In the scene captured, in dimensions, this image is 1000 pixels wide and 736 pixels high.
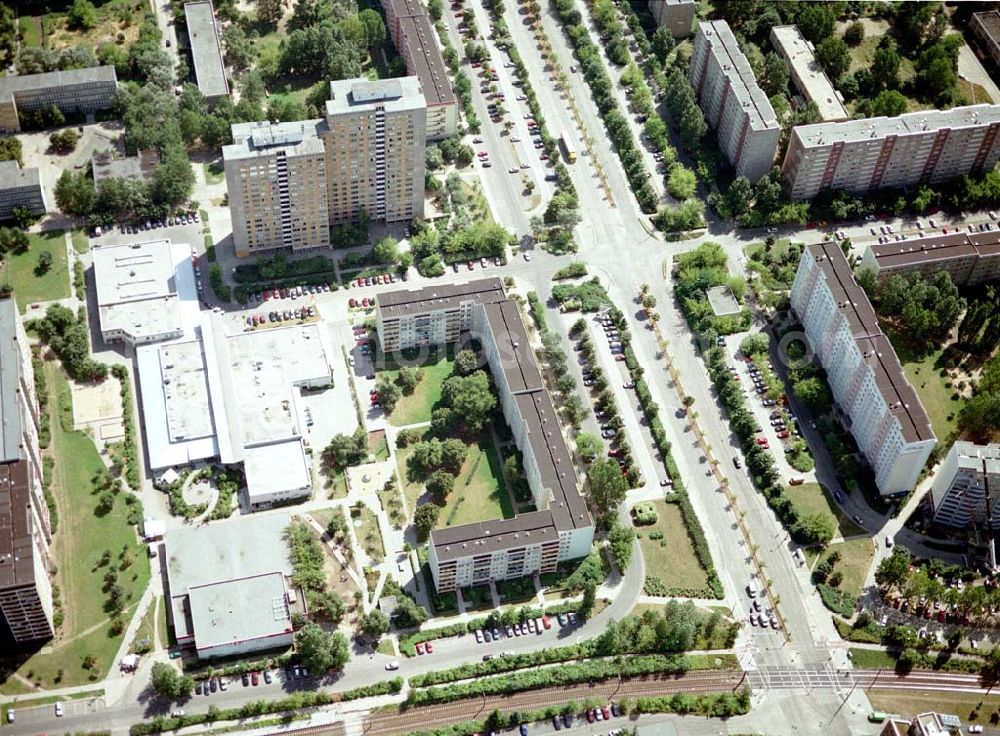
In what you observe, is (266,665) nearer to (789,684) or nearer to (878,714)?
(789,684)

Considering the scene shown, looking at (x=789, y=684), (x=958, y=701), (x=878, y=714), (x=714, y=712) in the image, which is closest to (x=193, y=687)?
(x=714, y=712)

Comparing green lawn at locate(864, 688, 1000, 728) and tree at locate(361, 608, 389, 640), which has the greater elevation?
tree at locate(361, 608, 389, 640)

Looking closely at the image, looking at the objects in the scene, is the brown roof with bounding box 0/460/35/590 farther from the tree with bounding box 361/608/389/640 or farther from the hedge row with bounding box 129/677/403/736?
the tree with bounding box 361/608/389/640

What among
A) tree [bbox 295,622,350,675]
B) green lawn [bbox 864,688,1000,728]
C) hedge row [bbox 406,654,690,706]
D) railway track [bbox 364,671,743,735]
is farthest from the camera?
green lawn [bbox 864,688,1000,728]

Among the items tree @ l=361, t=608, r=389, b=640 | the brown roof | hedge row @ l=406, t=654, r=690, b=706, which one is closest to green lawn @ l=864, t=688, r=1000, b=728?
hedge row @ l=406, t=654, r=690, b=706

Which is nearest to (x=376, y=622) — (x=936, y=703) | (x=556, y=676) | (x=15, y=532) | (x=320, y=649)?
(x=320, y=649)

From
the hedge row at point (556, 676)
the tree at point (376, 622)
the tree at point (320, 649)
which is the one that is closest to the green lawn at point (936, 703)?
the hedge row at point (556, 676)

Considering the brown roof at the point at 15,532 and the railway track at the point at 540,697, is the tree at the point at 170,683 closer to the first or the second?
the brown roof at the point at 15,532
